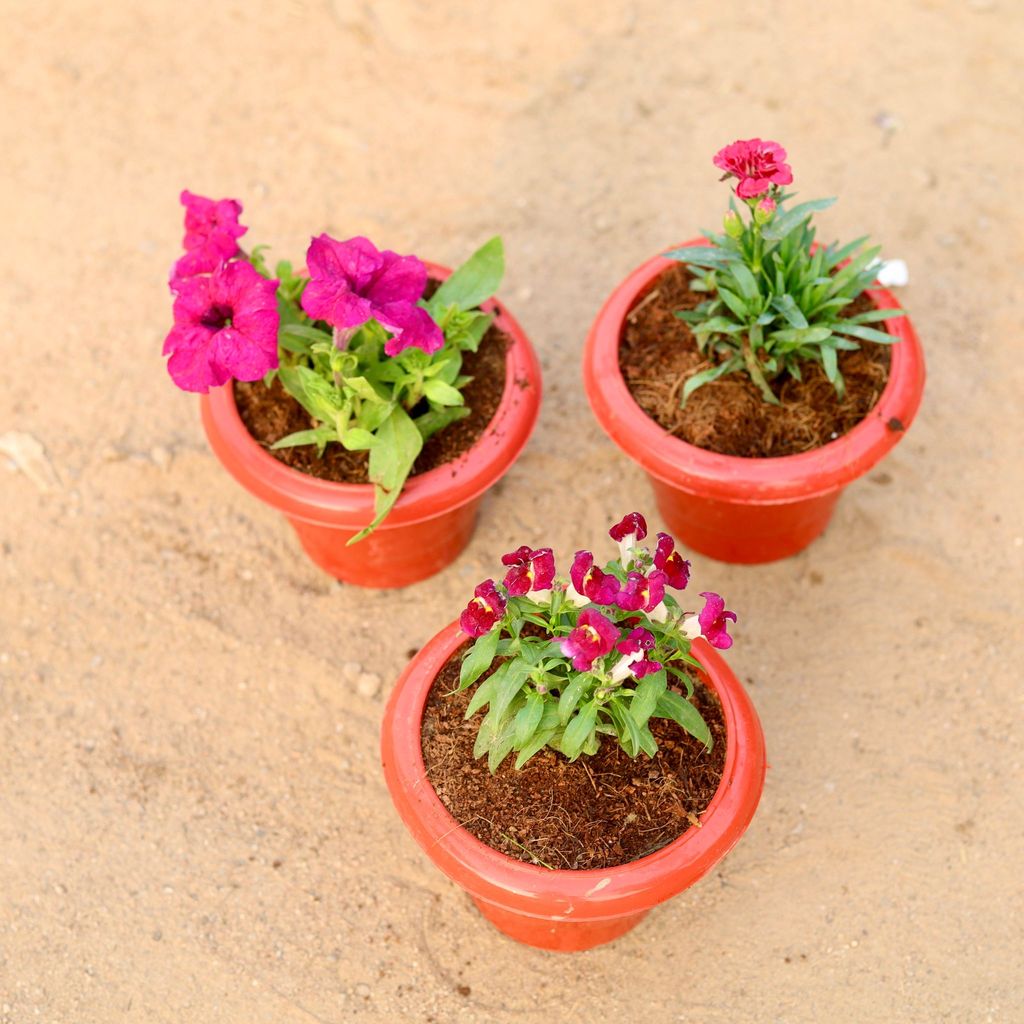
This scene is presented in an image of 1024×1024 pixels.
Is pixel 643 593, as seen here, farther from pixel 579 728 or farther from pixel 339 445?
pixel 339 445

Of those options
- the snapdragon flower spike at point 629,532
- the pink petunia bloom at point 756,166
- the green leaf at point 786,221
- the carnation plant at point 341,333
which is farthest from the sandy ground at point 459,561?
the pink petunia bloom at point 756,166

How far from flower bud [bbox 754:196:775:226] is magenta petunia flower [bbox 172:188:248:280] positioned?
3.70 feet

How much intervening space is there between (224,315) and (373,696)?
1.12 metres

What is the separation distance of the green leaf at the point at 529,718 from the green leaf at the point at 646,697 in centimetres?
18

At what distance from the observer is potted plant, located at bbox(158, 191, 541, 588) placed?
2779 millimetres

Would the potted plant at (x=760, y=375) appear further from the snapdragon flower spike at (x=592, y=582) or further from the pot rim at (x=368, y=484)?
the snapdragon flower spike at (x=592, y=582)

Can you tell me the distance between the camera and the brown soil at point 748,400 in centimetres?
323

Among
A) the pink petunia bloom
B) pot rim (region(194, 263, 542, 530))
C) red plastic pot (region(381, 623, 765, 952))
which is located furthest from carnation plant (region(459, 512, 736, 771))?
the pink petunia bloom

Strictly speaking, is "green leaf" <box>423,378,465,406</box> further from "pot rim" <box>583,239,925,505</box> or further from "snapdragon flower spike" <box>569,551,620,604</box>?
"snapdragon flower spike" <box>569,551,620,604</box>

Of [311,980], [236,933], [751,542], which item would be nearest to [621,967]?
[311,980]

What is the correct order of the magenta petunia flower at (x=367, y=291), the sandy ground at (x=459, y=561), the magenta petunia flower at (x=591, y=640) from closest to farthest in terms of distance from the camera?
the magenta petunia flower at (x=591, y=640) → the magenta petunia flower at (x=367, y=291) → the sandy ground at (x=459, y=561)

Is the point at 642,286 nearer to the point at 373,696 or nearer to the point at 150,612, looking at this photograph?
the point at 373,696

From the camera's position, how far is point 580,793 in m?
2.72

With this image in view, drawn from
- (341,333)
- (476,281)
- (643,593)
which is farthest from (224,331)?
(643,593)
